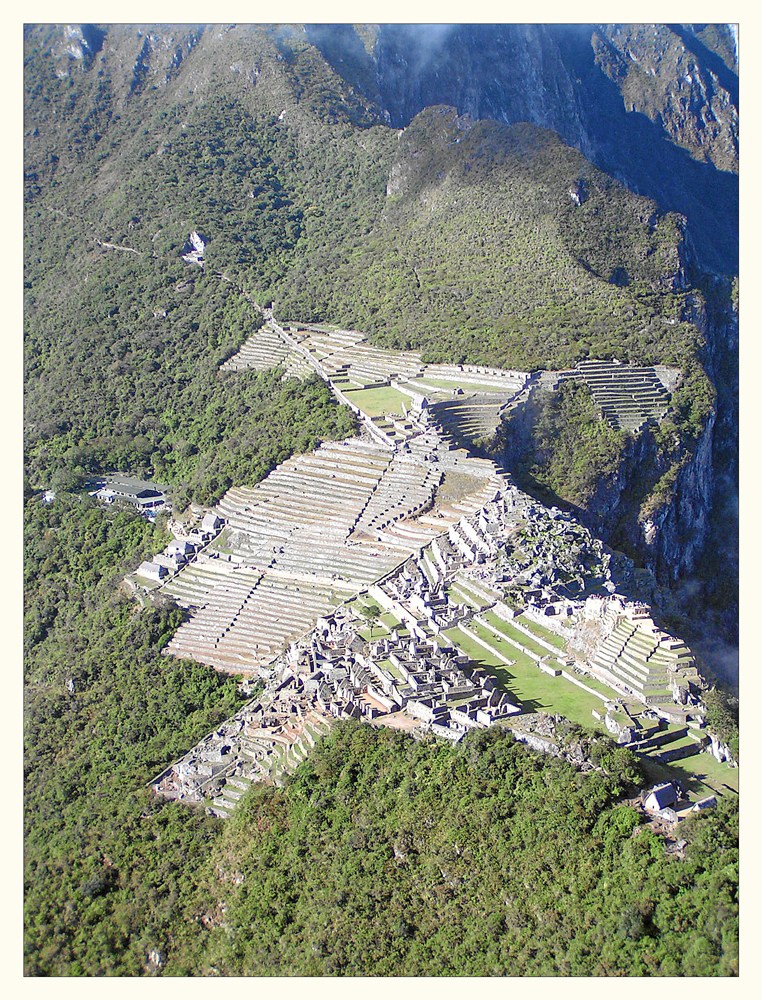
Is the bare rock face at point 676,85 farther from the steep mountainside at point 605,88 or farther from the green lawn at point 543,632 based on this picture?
the green lawn at point 543,632

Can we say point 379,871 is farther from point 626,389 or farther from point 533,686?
point 626,389

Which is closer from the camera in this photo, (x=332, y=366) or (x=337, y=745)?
(x=337, y=745)

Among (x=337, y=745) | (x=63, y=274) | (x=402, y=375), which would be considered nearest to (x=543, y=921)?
(x=337, y=745)

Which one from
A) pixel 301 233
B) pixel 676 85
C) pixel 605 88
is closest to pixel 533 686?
pixel 301 233

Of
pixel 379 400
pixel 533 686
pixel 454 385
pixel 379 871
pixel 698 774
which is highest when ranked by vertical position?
pixel 698 774

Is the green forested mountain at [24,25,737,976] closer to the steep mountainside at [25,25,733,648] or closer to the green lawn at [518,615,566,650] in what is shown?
the steep mountainside at [25,25,733,648]

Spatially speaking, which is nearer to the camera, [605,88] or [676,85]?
[676,85]

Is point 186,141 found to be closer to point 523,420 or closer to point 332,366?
point 332,366
